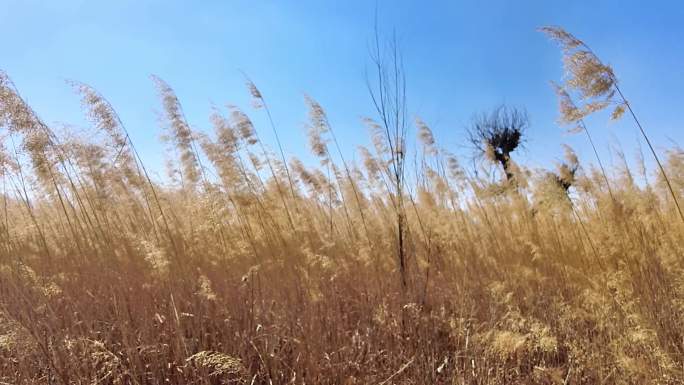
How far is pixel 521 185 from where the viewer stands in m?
4.42

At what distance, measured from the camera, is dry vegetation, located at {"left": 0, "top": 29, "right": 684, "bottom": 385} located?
201 centimetres

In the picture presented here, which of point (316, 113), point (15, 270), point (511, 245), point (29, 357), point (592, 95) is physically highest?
point (316, 113)

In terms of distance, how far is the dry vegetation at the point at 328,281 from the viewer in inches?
79.3

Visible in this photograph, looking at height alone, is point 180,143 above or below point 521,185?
above

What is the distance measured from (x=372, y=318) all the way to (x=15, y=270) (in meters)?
2.11

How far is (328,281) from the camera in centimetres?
304

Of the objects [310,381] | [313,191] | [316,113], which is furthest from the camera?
[313,191]

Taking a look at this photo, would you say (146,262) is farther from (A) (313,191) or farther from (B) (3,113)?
(A) (313,191)

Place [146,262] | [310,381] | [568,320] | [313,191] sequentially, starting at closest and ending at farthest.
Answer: [310,381], [568,320], [146,262], [313,191]

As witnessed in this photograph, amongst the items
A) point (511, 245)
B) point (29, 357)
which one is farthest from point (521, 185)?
point (29, 357)

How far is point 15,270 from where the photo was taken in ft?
8.16

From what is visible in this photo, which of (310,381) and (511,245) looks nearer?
(310,381)

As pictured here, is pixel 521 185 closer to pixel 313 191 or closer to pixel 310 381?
pixel 313 191

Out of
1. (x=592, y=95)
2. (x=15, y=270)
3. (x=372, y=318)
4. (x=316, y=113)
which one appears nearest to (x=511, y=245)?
(x=592, y=95)
